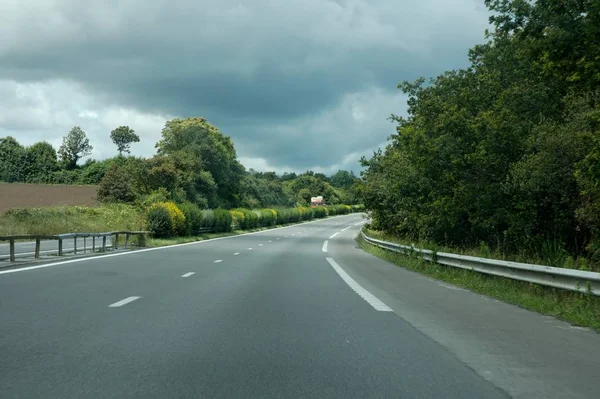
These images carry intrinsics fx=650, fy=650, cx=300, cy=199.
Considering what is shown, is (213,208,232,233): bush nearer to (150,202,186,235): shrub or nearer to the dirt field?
(150,202,186,235): shrub

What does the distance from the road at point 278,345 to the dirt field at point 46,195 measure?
59.9m

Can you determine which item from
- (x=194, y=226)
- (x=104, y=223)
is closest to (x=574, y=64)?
(x=194, y=226)

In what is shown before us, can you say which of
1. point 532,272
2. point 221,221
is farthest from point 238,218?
point 532,272

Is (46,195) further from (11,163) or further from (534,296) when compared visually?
(534,296)

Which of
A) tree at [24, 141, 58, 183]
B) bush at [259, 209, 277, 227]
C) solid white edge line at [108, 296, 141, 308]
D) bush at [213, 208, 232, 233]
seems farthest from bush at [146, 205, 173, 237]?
tree at [24, 141, 58, 183]

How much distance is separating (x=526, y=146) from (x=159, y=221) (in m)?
29.1

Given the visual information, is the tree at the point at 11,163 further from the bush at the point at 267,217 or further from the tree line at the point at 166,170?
the bush at the point at 267,217

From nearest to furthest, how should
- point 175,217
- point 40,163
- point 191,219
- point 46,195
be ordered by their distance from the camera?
point 175,217 < point 191,219 < point 46,195 < point 40,163

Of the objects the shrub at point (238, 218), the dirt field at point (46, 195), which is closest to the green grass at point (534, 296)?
the shrub at point (238, 218)

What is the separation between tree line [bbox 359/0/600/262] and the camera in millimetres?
15484

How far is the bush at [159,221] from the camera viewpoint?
4447 cm

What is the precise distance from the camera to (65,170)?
132 m

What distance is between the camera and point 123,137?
17112 centimetres

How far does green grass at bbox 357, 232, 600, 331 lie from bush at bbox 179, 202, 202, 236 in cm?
3236
